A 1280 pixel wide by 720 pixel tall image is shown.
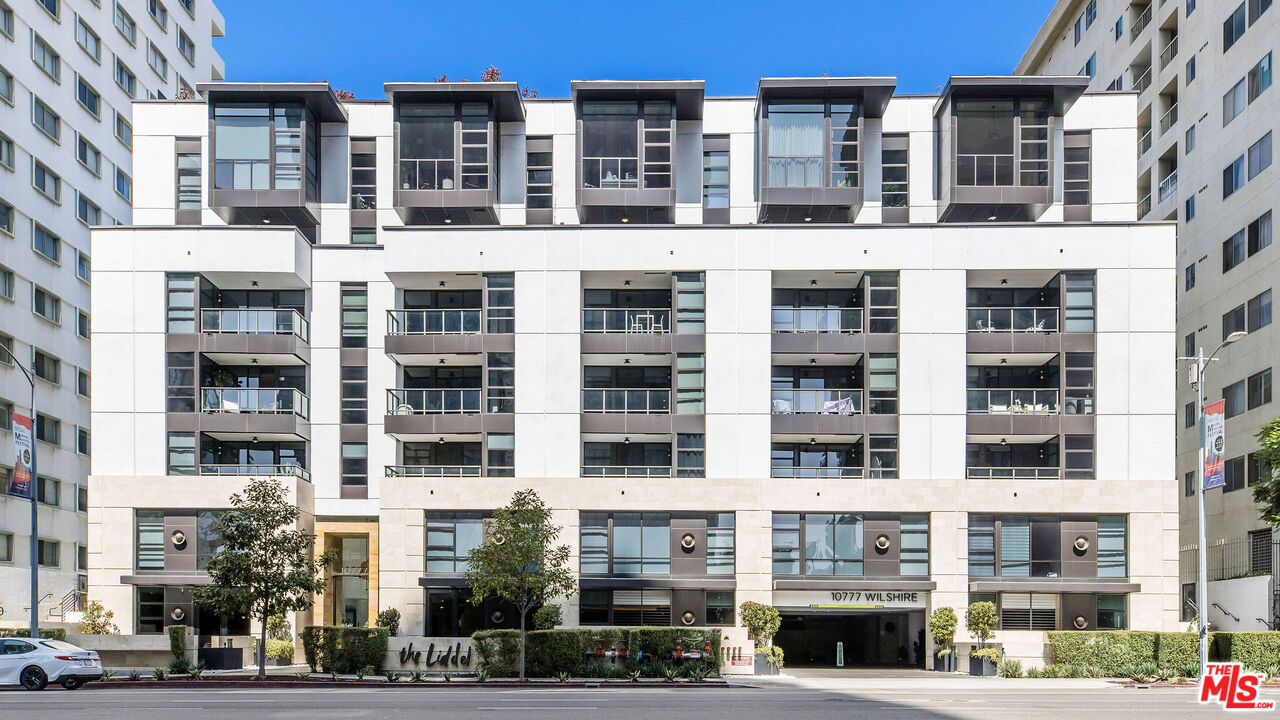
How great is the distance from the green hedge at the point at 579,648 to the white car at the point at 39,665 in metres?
12.3

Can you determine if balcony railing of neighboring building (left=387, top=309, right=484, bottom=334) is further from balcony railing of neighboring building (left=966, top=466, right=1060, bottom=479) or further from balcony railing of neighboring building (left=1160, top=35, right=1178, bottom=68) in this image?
balcony railing of neighboring building (left=1160, top=35, right=1178, bottom=68)

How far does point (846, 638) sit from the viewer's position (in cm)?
5103

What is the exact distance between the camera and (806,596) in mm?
47000

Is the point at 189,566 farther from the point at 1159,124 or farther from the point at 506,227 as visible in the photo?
the point at 1159,124

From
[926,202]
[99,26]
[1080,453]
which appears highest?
[99,26]

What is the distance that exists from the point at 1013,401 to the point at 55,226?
50.0 meters

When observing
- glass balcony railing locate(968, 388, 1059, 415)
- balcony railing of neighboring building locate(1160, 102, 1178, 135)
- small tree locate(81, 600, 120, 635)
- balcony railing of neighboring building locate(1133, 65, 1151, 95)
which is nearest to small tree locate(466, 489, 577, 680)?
small tree locate(81, 600, 120, 635)

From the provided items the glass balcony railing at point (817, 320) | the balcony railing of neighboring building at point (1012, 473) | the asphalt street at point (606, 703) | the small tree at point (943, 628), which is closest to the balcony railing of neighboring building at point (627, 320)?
the glass balcony railing at point (817, 320)

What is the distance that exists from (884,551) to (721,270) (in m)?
13.0

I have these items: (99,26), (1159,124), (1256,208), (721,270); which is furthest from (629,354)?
(99,26)

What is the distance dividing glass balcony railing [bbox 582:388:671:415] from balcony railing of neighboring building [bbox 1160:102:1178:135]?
116ft

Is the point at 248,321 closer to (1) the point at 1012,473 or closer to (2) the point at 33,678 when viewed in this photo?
(2) the point at 33,678

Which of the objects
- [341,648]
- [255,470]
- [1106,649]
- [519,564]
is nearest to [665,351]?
[519,564]

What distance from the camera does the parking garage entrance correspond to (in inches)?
1842
